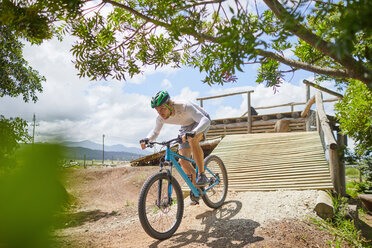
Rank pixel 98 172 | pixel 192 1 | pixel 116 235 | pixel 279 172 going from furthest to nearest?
pixel 98 172 → pixel 279 172 → pixel 116 235 → pixel 192 1

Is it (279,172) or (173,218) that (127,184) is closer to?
(279,172)

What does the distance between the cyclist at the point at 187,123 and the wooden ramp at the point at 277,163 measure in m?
1.63

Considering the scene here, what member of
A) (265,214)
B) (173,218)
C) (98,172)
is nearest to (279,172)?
(265,214)

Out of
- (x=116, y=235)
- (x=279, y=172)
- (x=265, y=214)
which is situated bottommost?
(x=116, y=235)

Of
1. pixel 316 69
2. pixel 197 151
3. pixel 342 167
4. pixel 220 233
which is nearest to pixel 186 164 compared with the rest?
pixel 197 151

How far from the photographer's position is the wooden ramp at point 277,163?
5305 millimetres

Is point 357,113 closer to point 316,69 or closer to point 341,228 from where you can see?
point 341,228

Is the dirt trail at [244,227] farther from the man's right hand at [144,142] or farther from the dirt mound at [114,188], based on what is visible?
the dirt mound at [114,188]

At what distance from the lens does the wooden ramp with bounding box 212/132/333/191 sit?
5.30 m

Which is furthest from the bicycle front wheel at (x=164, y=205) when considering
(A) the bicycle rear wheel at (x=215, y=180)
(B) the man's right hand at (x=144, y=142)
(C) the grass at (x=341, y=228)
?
(C) the grass at (x=341, y=228)

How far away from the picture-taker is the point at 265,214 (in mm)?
4207

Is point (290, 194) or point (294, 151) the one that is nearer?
point (290, 194)

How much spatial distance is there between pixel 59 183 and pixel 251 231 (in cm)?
368

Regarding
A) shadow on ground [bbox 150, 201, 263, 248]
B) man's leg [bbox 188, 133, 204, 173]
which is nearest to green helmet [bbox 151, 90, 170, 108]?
man's leg [bbox 188, 133, 204, 173]
